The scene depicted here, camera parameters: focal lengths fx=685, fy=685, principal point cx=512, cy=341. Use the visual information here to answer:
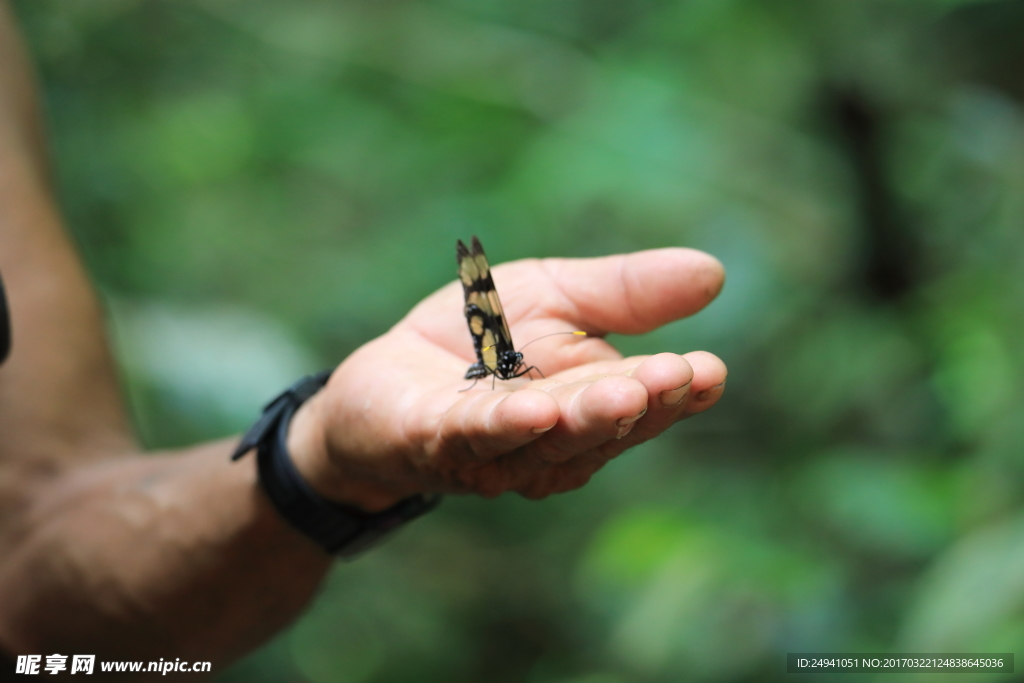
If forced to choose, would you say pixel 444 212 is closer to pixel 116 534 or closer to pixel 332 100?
pixel 332 100

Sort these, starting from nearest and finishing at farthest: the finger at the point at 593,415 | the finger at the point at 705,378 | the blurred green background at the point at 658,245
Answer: the finger at the point at 593,415 → the finger at the point at 705,378 → the blurred green background at the point at 658,245

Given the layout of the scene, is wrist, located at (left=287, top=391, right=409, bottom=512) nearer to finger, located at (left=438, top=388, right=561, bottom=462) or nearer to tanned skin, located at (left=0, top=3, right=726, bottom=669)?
tanned skin, located at (left=0, top=3, right=726, bottom=669)

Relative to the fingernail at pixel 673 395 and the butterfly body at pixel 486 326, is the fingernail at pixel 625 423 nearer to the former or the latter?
the fingernail at pixel 673 395

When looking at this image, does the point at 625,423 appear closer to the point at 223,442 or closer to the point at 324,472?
the point at 324,472

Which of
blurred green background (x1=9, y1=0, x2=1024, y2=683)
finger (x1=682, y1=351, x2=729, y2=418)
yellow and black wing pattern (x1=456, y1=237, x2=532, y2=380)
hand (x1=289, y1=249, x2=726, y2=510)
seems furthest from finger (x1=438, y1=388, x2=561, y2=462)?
blurred green background (x1=9, y1=0, x2=1024, y2=683)

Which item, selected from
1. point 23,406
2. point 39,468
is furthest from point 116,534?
point 23,406

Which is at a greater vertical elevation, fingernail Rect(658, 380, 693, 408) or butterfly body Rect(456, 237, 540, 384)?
butterfly body Rect(456, 237, 540, 384)

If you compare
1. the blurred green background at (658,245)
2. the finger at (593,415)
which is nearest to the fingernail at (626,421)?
the finger at (593,415)
